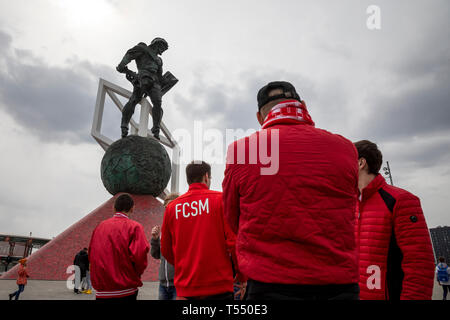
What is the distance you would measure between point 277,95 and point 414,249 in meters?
0.98

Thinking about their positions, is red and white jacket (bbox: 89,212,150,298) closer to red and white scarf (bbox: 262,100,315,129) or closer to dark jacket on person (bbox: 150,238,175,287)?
dark jacket on person (bbox: 150,238,175,287)

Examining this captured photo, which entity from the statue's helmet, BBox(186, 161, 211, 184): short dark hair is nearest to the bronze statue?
the statue's helmet

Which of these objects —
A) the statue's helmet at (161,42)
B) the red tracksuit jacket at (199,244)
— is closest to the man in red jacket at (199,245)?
the red tracksuit jacket at (199,244)

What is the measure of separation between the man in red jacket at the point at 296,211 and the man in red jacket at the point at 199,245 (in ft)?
2.34

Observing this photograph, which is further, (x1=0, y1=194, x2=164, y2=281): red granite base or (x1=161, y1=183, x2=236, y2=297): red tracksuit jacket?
(x1=0, y1=194, x2=164, y2=281): red granite base

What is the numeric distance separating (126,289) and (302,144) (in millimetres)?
1977

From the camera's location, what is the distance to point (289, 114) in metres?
1.20

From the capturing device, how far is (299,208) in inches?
39.5

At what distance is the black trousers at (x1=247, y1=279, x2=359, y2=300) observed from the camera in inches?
38.0

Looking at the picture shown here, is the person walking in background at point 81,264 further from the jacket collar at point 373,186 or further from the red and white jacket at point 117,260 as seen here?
the jacket collar at point 373,186

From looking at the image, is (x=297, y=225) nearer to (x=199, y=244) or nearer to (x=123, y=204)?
Result: (x=199, y=244)

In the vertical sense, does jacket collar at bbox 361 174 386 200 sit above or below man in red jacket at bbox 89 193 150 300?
above
